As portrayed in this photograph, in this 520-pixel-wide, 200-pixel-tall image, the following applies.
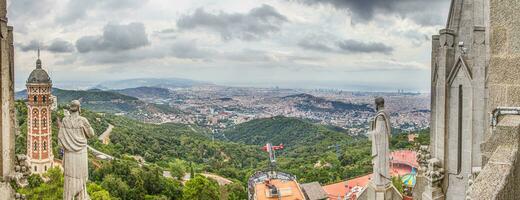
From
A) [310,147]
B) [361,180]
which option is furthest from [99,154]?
[310,147]

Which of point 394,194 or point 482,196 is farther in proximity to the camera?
point 394,194

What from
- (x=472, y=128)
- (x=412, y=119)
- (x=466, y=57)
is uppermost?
(x=466, y=57)

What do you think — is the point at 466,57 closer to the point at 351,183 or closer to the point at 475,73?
the point at 475,73

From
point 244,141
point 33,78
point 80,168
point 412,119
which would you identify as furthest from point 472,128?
point 244,141

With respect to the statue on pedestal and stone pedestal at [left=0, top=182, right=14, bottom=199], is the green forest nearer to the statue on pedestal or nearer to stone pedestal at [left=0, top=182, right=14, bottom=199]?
stone pedestal at [left=0, top=182, right=14, bottom=199]

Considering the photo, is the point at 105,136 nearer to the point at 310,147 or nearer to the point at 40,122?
the point at 40,122

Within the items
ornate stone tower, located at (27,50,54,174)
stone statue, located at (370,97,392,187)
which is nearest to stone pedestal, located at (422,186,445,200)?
stone statue, located at (370,97,392,187)

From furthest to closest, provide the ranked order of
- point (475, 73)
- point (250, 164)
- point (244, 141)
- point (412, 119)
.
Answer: point (244, 141), point (412, 119), point (250, 164), point (475, 73)

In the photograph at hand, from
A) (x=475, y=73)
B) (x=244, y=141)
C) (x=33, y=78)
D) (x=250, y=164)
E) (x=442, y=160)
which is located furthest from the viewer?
(x=244, y=141)
